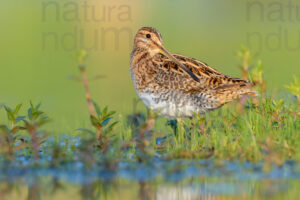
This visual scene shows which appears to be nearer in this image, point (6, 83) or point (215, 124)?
point (215, 124)

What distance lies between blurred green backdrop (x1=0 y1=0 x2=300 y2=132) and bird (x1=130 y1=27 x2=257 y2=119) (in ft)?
14.5

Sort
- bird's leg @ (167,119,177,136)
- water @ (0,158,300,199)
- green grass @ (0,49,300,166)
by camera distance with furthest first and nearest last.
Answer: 1. bird's leg @ (167,119,177,136)
2. green grass @ (0,49,300,166)
3. water @ (0,158,300,199)

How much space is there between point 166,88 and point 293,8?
16.3 meters

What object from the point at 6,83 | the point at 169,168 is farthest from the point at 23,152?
the point at 6,83

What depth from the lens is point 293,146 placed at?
699 cm

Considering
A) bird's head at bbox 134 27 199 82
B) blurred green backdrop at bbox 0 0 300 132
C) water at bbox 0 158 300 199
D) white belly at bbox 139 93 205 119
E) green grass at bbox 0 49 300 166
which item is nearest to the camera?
water at bbox 0 158 300 199

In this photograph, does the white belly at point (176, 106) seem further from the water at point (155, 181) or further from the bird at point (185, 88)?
the water at point (155, 181)

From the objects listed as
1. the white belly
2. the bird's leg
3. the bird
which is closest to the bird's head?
Answer: the bird

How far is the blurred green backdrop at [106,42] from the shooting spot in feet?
51.1

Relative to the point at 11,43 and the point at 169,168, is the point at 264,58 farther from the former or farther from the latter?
the point at 169,168

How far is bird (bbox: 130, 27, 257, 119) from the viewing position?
866cm

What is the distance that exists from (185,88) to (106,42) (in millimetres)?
15203

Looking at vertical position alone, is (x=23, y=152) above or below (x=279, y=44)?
below

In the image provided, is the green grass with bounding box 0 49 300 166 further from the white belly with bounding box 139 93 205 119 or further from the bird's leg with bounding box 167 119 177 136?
the white belly with bounding box 139 93 205 119
